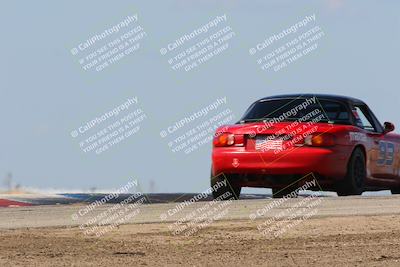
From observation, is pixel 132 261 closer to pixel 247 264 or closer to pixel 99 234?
pixel 247 264

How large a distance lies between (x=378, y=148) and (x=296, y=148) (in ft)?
6.23

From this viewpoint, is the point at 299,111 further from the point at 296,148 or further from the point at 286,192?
the point at 286,192

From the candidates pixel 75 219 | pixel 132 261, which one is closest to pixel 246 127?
pixel 75 219

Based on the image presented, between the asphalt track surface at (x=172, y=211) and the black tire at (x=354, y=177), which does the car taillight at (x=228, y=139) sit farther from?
the black tire at (x=354, y=177)

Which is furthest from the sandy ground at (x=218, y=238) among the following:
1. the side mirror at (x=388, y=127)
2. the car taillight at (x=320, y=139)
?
the side mirror at (x=388, y=127)

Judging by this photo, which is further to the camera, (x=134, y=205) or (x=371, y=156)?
(x=371, y=156)

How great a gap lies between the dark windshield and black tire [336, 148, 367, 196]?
1.64 feet

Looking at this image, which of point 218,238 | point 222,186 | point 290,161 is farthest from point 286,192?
point 218,238

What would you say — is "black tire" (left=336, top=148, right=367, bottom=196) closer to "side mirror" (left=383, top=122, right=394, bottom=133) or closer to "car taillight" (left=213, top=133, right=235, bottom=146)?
"side mirror" (left=383, top=122, right=394, bottom=133)

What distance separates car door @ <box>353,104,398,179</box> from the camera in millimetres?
14898

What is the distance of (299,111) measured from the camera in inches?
557

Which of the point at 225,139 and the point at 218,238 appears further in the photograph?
the point at 225,139

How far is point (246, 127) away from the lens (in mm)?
13914

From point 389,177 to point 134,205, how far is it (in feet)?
15.0
